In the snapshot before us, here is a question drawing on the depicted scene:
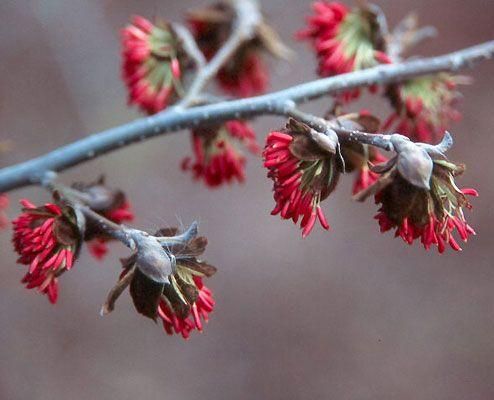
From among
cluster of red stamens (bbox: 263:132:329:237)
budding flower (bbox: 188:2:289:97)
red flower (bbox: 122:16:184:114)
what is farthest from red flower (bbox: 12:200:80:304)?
budding flower (bbox: 188:2:289:97)

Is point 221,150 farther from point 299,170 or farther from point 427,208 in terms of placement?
point 427,208

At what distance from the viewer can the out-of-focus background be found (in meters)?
5.12

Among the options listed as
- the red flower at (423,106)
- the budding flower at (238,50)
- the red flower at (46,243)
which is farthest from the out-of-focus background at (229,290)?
the red flower at (46,243)

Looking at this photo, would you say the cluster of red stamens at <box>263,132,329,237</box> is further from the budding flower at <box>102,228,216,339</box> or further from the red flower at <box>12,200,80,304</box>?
the red flower at <box>12,200,80,304</box>

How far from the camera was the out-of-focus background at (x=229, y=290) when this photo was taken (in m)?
5.12

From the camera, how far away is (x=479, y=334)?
5.43 meters

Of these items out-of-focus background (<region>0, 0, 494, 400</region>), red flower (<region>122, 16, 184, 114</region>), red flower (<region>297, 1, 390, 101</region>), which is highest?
red flower (<region>122, 16, 184, 114</region>)

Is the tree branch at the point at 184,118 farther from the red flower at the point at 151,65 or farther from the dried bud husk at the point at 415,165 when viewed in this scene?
the dried bud husk at the point at 415,165

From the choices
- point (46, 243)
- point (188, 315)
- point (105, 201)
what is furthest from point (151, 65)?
point (188, 315)

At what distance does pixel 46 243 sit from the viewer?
158 centimetres

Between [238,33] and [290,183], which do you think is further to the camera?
[238,33]

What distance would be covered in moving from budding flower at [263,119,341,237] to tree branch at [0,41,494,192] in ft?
0.88

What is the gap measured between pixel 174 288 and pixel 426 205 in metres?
0.50

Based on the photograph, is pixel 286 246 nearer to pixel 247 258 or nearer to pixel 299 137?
pixel 247 258
